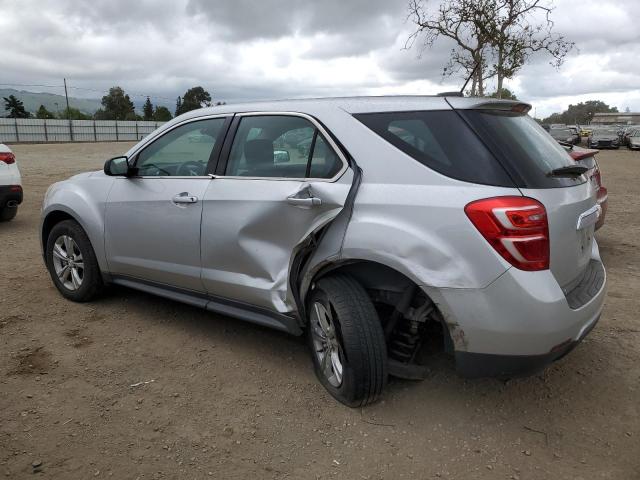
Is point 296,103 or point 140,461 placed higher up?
point 296,103

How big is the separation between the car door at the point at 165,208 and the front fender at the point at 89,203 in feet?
0.29

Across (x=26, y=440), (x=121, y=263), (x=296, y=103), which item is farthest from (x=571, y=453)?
(x=121, y=263)

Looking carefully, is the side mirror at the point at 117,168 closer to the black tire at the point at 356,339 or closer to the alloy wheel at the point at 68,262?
the alloy wheel at the point at 68,262

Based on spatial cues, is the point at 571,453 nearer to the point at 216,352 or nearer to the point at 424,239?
the point at 424,239

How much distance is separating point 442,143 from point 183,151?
2049 millimetres

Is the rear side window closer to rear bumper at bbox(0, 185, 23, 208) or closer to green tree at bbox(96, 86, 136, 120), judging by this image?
rear bumper at bbox(0, 185, 23, 208)

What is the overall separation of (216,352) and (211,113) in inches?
64.9

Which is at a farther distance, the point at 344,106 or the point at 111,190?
the point at 111,190

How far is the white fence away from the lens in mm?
44688

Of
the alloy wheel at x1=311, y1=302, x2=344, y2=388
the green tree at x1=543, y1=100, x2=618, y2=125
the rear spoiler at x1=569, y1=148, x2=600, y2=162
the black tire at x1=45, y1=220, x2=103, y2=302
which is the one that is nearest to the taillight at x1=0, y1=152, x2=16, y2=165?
the black tire at x1=45, y1=220, x2=103, y2=302

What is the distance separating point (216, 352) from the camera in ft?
12.5

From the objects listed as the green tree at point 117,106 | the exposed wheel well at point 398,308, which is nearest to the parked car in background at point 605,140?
the exposed wheel well at point 398,308

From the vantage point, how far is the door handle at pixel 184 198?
3648 millimetres

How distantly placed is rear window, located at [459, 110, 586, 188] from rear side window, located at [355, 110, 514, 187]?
5 centimetres
